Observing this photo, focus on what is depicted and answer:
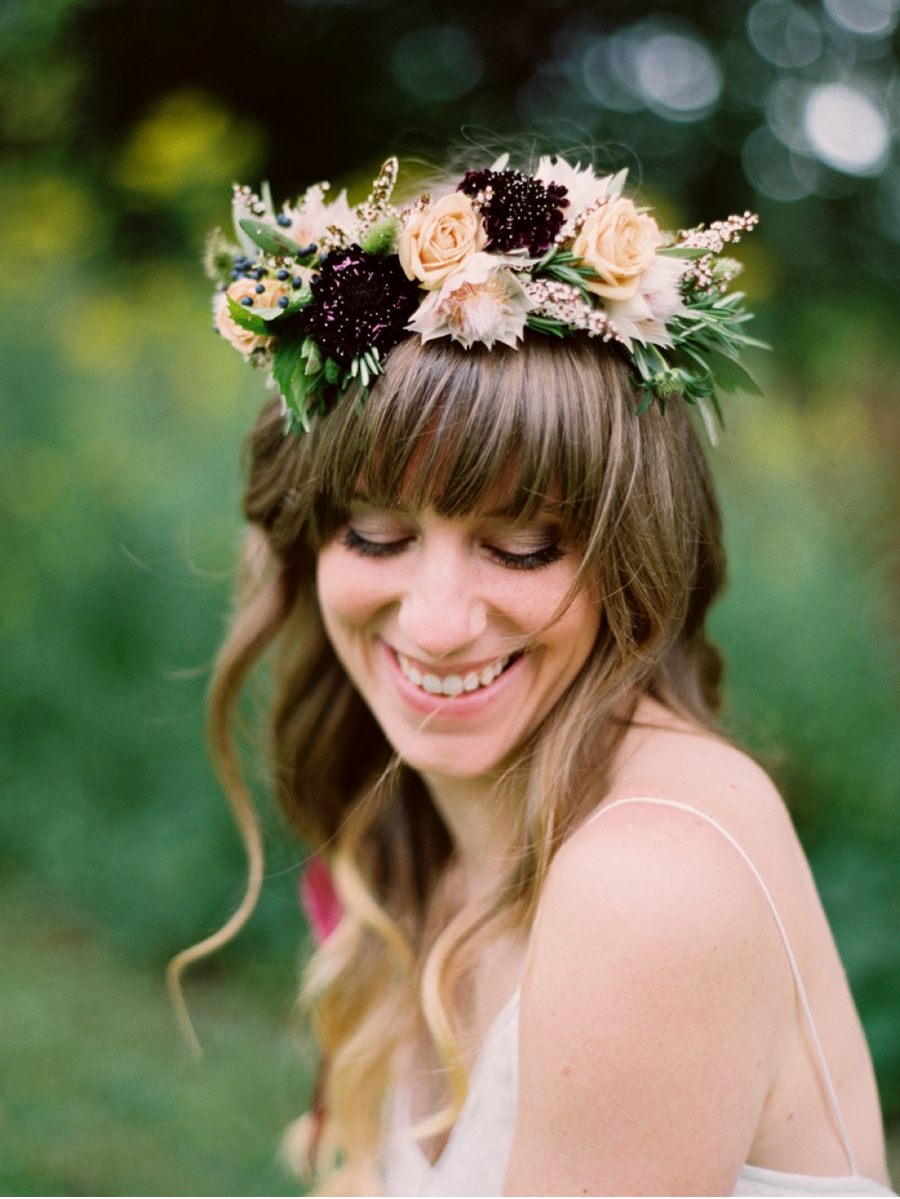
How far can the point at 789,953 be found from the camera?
157 cm

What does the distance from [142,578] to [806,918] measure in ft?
12.2

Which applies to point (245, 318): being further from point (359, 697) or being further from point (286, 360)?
point (359, 697)

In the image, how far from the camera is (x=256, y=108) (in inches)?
361

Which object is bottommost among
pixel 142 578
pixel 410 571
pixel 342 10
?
pixel 142 578

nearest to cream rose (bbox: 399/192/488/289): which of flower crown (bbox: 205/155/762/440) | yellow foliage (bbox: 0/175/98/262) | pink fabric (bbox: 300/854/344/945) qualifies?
flower crown (bbox: 205/155/762/440)

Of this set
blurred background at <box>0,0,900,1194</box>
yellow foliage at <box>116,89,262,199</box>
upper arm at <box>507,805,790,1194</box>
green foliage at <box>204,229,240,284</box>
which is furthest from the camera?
yellow foliage at <box>116,89,262,199</box>

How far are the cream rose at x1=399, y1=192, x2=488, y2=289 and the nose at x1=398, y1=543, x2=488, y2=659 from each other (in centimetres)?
46

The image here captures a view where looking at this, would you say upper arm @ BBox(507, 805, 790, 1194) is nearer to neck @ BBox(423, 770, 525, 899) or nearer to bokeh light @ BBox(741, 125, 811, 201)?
neck @ BBox(423, 770, 525, 899)

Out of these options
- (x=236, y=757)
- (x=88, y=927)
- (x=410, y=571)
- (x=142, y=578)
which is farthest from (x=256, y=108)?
(x=410, y=571)

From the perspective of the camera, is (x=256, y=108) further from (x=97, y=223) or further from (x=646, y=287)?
(x=646, y=287)

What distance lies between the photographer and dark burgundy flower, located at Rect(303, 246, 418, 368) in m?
1.72

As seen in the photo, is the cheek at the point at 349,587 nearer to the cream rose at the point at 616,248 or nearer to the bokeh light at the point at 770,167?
the cream rose at the point at 616,248

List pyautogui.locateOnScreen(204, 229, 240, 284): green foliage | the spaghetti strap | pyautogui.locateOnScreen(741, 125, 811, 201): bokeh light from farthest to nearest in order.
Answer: pyautogui.locateOnScreen(741, 125, 811, 201): bokeh light
pyautogui.locateOnScreen(204, 229, 240, 284): green foliage
the spaghetti strap

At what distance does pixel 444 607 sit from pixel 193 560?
331 cm
